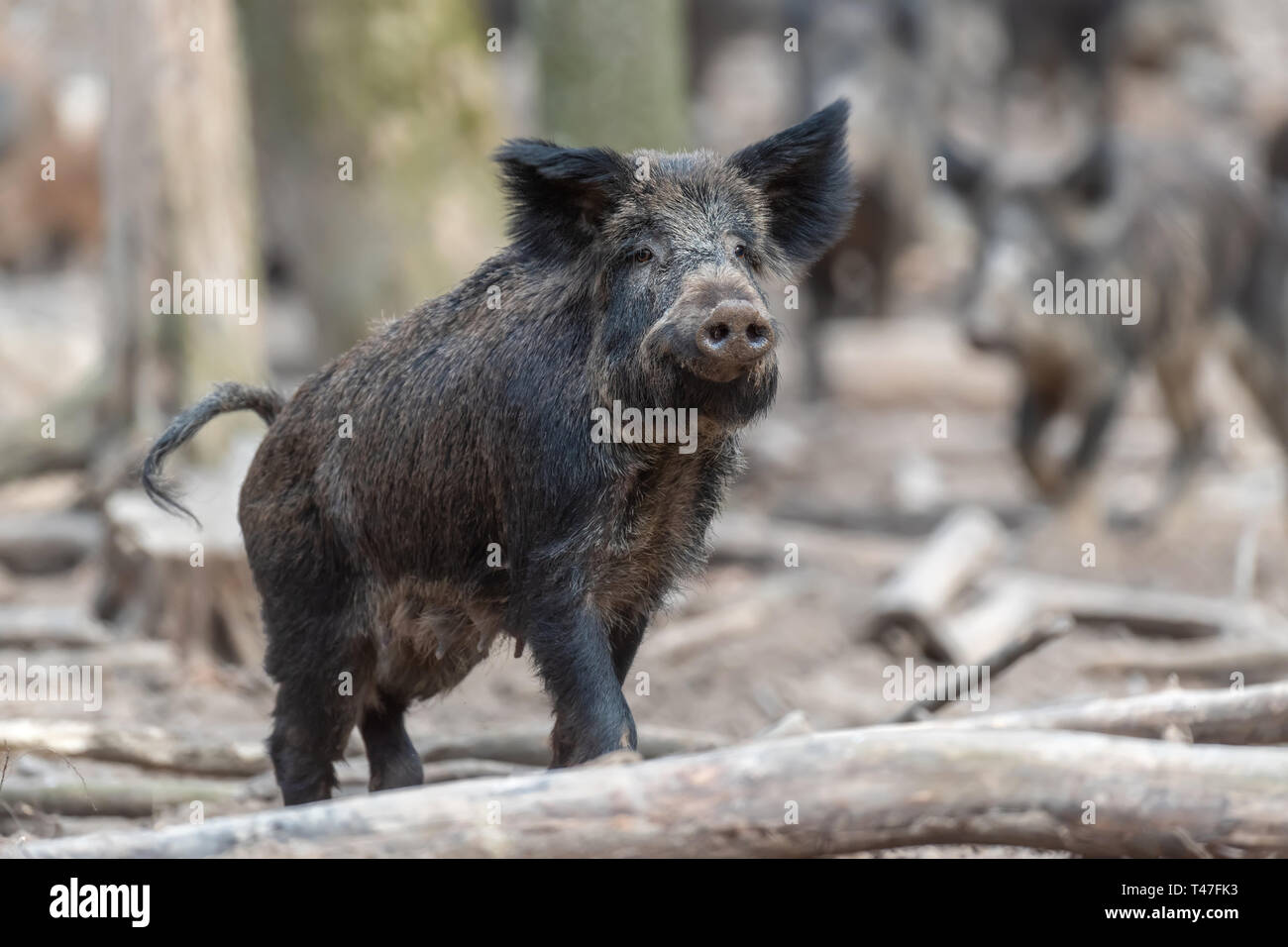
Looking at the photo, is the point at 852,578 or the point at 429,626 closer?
the point at 429,626

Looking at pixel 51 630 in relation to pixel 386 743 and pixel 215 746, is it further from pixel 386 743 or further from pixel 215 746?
pixel 386 743

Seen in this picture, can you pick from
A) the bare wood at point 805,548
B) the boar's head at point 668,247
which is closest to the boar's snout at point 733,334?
the boar's head at point 668,247

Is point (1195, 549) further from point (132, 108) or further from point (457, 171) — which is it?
point (132, 108)

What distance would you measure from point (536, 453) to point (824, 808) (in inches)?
55.3

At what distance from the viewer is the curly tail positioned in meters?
4.83

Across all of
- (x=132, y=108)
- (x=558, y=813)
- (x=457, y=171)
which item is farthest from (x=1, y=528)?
(x=558, y=813)

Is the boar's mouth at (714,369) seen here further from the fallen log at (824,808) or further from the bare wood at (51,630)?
the bare wood at (51,630)

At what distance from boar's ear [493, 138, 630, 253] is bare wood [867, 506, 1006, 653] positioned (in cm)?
412

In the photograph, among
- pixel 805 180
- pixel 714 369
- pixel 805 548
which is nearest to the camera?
pixel 714 369

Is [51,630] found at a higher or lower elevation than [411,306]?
lower

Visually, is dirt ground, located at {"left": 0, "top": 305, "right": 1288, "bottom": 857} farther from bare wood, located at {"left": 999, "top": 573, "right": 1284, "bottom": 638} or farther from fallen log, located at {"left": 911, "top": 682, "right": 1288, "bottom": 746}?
fallen log, located at {"left": 911, "top": 682, "right": 1288, "bottom": 746}

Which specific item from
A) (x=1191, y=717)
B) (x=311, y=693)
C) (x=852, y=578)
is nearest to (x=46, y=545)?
(x=852, y=578)

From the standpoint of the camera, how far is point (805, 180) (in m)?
4.78
